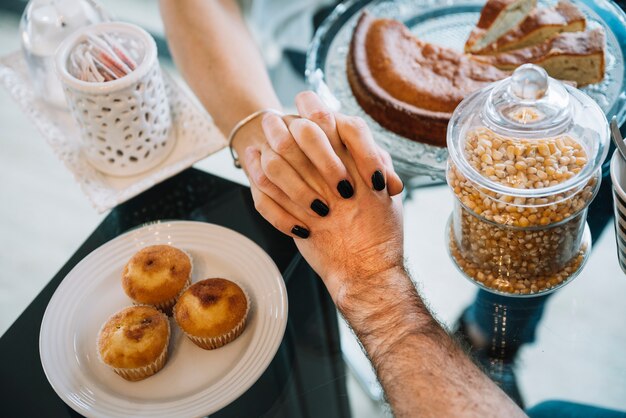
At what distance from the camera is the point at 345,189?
2.92 feet

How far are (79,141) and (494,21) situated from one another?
751 millimetres

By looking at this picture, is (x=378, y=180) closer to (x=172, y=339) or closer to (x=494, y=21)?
(x=172, y=339)

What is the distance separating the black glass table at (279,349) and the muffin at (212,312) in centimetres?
8

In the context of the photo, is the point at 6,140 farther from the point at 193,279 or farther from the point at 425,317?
the point at 425,317

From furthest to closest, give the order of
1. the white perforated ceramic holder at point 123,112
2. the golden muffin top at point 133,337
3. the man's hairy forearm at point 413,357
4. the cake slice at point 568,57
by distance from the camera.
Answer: the cake slice at point 568,57, the white perforated ceramic holder at point 123,112, the golden muffin top at point 133,337, the man's hairy forearm at point 413,357

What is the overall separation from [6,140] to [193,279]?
64 cm

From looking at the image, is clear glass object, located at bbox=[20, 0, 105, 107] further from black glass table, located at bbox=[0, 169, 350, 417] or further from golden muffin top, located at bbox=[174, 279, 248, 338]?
golden muffin top, located at bbox=[174, 279, 248, 338]

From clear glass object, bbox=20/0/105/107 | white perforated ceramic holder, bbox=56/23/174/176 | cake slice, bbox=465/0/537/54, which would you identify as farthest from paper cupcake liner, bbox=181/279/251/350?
cake slice, bbox=465/0/537/54

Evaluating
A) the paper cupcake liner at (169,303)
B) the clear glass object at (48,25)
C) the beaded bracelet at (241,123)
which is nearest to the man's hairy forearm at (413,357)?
the paper cupcake liner at (169,303)

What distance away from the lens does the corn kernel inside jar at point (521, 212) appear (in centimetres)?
81

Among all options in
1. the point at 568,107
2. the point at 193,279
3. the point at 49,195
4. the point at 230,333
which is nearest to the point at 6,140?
the point at 49,195

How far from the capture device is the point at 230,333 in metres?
0.89

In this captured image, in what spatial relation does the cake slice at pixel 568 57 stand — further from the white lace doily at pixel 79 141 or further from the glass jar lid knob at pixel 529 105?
the white lace doily at pixel 79 141

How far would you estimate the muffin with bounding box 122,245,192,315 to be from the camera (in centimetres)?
94
